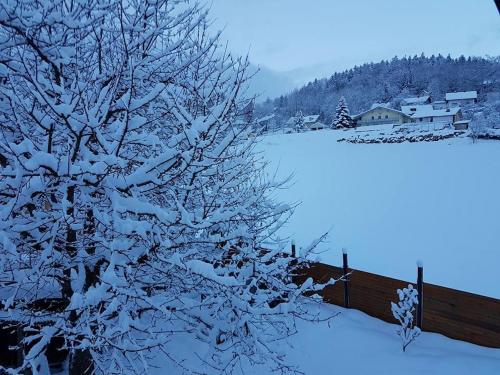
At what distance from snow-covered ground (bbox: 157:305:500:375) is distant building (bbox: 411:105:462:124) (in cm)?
6148

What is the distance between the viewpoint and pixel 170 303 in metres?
3.65

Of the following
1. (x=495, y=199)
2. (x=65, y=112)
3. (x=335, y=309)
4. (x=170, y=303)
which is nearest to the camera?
(x=65, y=112)

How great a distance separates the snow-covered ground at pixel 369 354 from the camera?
17.2 ft

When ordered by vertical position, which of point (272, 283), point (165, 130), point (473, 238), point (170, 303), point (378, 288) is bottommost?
point (473, 238)

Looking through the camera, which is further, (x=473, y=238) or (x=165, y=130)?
(x=473, y=238)

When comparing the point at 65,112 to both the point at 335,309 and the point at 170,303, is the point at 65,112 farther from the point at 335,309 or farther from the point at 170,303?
the point at 335,309

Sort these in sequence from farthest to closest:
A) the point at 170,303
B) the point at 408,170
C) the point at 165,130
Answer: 1. the point at 408,170
2. the point at 165,130
3. the point at 170,303

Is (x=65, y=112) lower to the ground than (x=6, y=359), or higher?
higher

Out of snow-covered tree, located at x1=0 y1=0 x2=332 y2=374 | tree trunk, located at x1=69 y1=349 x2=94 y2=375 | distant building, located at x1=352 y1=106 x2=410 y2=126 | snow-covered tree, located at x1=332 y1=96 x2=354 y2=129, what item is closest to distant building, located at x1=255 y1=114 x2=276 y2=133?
snow-covered tree, located at x1=0 y1=0 x2=332 y2=374

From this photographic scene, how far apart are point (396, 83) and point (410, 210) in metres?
96.5

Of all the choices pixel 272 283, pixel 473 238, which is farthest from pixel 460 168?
pixel 272 283

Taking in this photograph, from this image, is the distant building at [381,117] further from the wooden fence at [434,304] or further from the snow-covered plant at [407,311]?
the snow-covered plant at [407,311]

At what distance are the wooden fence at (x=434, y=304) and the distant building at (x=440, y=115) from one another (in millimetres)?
60709

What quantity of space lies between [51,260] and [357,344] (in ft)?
17.3
